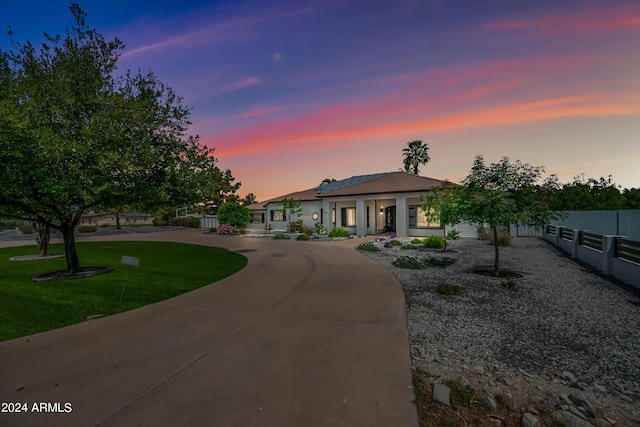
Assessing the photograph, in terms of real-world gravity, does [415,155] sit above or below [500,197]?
above

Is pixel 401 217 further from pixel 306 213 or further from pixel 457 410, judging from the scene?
pixel 457 410

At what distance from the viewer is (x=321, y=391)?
3059 mm

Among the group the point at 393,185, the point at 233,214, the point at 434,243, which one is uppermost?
the point at 393,185

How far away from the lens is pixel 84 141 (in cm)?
783

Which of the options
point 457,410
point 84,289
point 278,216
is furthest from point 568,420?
point 278,216

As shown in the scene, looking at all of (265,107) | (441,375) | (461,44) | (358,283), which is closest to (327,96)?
(265,107)

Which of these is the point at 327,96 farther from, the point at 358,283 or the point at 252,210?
the point at 252,210

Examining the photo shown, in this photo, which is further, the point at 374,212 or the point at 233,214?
the point at 233,214

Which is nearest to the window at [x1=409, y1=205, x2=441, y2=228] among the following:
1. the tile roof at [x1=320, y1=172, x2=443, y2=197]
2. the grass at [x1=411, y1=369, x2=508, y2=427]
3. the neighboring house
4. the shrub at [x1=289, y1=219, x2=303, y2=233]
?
the neighboring house

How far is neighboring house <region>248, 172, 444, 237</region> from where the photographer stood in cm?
2195

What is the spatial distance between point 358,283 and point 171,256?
1103 centimetres

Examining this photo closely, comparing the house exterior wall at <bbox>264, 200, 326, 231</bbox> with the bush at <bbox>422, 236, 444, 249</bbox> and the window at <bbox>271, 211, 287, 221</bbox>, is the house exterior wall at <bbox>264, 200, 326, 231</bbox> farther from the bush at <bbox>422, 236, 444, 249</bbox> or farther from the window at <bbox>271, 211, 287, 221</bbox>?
the bush at <bbox>422, 236, 444, 249</bbox>

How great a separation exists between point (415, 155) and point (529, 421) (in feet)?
135

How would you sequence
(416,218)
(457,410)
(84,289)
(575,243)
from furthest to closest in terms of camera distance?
1. (416,218)
2. (575,243)
3. (84,289)
4. (457,410)
